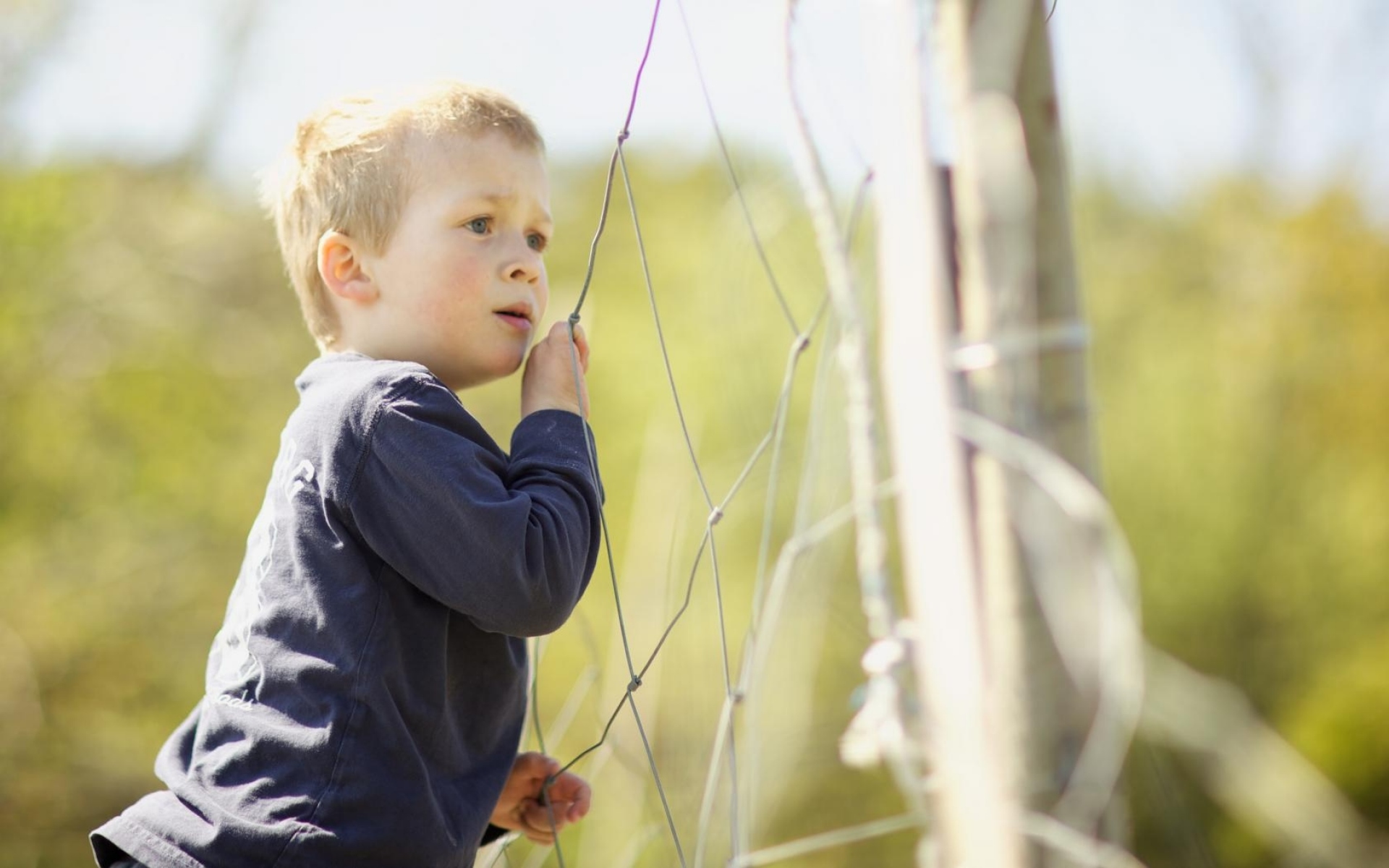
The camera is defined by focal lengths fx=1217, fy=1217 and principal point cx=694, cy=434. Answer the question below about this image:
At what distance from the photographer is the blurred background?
4.28 metres

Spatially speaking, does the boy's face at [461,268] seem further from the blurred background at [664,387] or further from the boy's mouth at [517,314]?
the blurred background at [664,387]

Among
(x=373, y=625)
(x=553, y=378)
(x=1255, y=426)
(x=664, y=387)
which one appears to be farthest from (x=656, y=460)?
(x=373, y=625)

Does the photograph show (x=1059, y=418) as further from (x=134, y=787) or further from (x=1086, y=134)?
(x=134, y=787)

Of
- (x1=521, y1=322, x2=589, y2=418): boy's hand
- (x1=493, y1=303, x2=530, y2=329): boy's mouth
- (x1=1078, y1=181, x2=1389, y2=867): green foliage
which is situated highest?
(x1=493, y1=303, x2=530, y2=329): boy's mouth

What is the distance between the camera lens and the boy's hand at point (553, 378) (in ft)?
3.07

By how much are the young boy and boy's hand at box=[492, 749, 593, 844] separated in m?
0.07

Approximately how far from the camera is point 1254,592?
541cm

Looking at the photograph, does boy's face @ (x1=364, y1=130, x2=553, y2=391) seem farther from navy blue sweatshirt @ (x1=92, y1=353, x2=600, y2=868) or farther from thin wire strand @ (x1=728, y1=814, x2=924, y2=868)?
thin wire strand @ (x1=728, y1=814, x2=924, y2=868)

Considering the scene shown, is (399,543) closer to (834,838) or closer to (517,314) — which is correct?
(517,314)

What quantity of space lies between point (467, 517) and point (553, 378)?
0.18m

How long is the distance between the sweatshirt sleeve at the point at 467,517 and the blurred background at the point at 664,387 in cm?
252

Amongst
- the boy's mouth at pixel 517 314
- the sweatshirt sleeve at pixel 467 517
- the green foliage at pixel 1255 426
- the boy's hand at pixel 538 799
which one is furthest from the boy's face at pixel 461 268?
the green foliage at pixel 1255 426

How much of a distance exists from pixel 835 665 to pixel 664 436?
1.12 metres

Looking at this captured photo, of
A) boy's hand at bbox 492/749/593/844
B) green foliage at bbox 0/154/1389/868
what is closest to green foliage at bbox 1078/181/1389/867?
green foliage at bbox 0/154/1389/868
